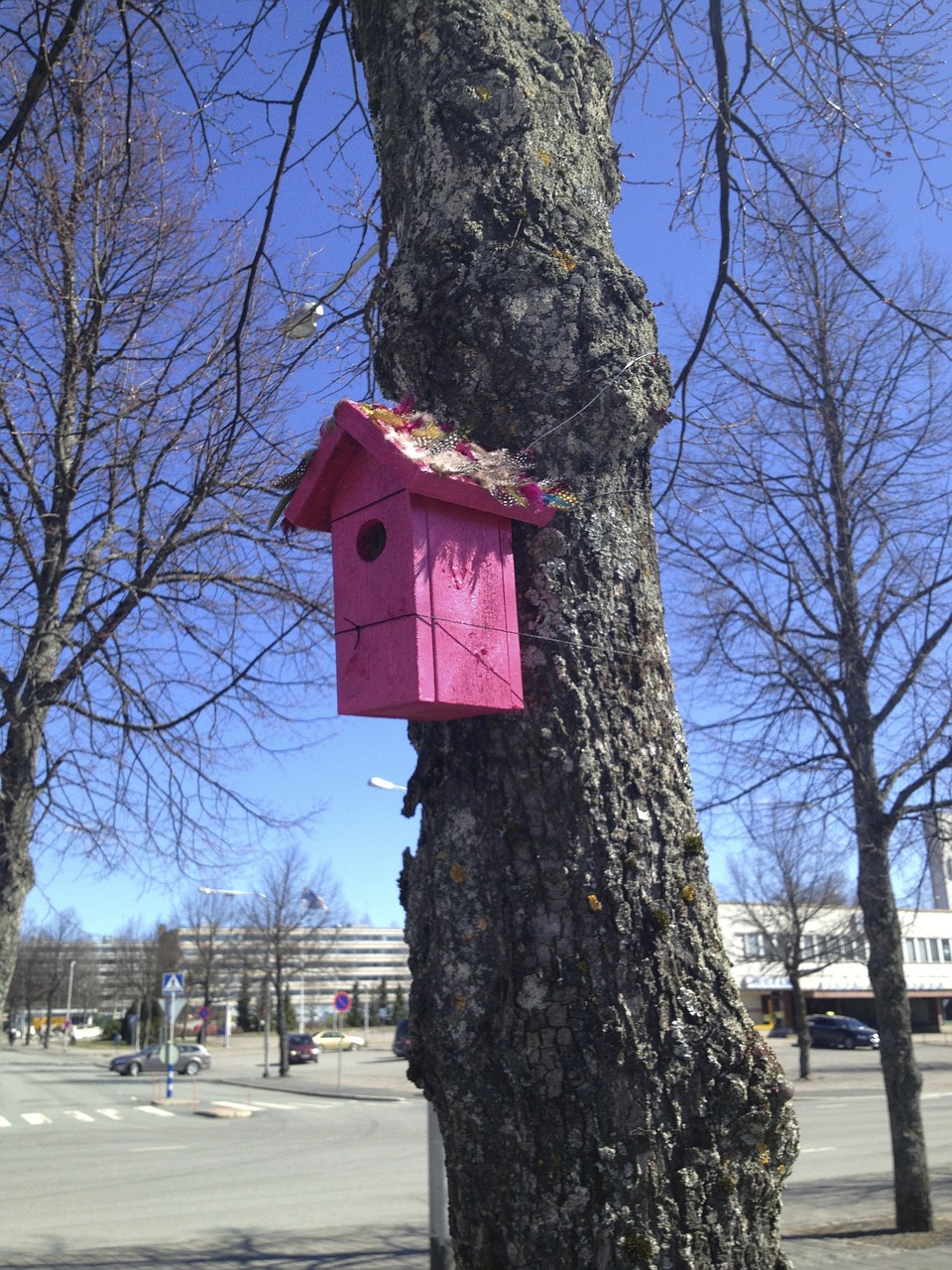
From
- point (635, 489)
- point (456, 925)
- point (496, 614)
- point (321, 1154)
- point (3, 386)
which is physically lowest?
point (321, 1154)

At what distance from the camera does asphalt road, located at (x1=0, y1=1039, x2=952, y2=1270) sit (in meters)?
7.61

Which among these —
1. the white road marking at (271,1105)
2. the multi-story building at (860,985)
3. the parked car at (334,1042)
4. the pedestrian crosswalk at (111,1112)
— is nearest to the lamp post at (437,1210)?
the pedestrian crosswalk at (111,1112)

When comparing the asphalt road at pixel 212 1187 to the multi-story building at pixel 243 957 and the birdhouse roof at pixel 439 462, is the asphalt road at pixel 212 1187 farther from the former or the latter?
the birdhouse roof at pixel 439 462

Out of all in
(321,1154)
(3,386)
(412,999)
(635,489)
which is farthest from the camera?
(321,1154)

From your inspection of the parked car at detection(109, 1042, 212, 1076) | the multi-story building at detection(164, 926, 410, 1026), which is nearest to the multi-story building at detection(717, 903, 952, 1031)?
the multi-story building at detection(164, 926, 410, 1026)

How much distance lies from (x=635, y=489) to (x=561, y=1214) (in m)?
1.41

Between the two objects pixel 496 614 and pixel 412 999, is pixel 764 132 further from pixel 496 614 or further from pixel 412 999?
pixel 412 999

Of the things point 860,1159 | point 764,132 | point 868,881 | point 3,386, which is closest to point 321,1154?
point 860,1159

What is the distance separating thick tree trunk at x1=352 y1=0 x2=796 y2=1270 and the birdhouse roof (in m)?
0.11

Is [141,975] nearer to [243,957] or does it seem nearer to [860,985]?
[243,957]

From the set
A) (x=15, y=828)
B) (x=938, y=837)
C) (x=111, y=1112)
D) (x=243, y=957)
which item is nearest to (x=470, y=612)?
(x=15, y=828)

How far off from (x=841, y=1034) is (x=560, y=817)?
43118 millimetres

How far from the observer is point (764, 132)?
431 centimetres

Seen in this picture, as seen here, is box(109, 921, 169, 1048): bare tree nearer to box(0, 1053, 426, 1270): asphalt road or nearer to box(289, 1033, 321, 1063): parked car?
box(289, 1033, 321, 1063): parked car
